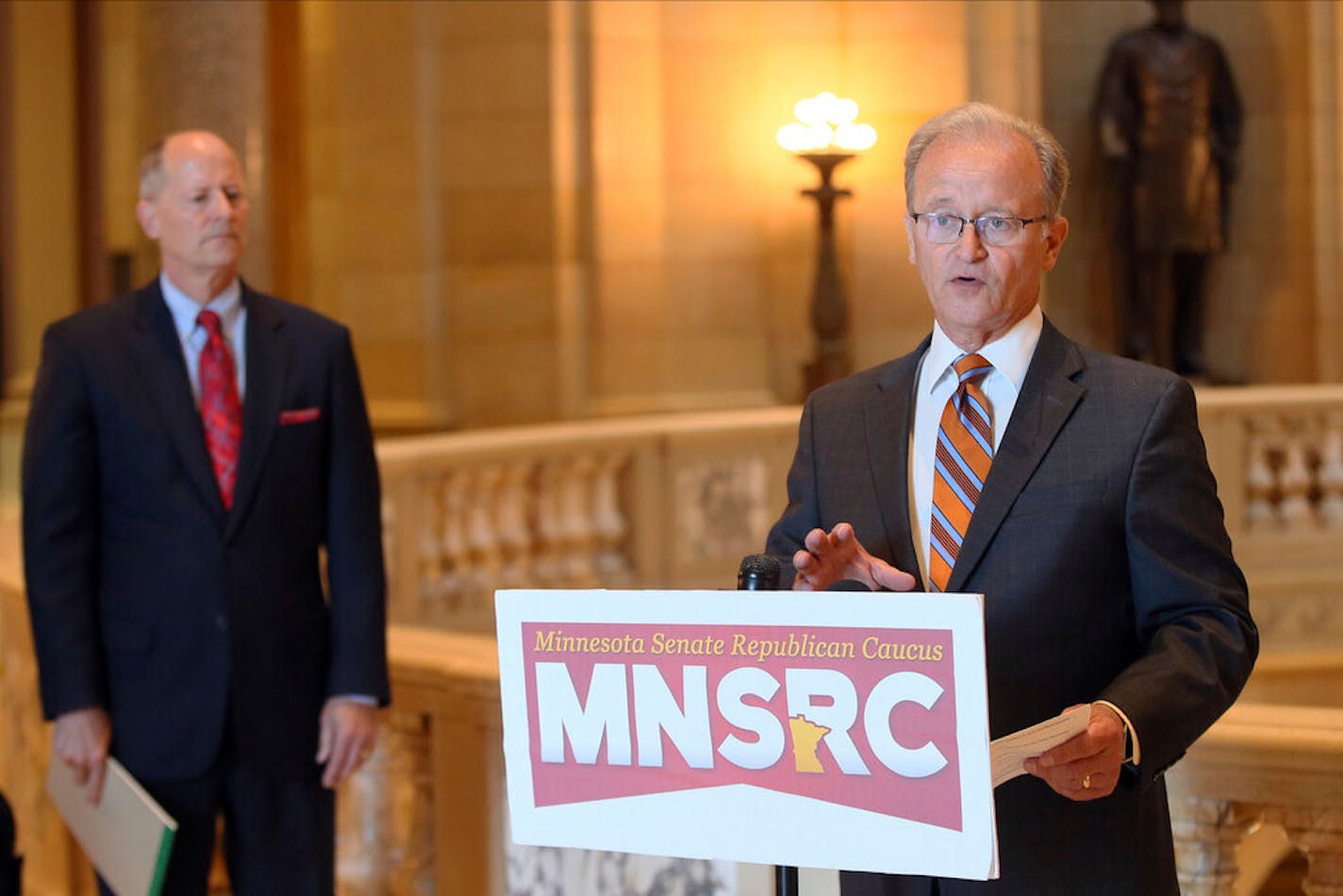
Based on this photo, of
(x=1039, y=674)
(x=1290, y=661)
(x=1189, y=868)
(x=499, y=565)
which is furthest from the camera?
(x=1290, y=661)

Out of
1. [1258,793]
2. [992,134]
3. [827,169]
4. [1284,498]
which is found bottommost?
[1258,793]

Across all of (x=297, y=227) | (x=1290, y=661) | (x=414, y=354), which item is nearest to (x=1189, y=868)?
(x=1290, y=661)

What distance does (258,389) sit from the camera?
3.54 metres

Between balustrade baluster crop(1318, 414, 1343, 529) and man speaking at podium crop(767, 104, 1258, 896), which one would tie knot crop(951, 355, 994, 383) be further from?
balustrade baluster crop(1318, 414, 1343, 529)

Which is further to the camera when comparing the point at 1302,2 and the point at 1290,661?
the point at 1302,2

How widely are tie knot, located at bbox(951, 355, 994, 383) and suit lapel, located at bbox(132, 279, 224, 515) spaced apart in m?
1.71

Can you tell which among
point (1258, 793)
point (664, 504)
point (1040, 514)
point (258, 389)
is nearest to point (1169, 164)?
point (664, 504)

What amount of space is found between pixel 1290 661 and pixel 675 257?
4453mm

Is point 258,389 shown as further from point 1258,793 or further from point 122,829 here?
point 1258,793

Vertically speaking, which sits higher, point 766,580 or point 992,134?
point 992,134

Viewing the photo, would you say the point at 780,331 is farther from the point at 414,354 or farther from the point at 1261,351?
the point at 1261,351

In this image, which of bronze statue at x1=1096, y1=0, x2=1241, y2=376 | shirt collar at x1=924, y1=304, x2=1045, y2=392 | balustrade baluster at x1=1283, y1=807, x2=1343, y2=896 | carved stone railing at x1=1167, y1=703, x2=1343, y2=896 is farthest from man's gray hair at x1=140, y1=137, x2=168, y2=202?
bronze statue at x1=1096, y1=0, x2=1241, y2=376

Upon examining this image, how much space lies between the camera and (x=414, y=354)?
1098 cm

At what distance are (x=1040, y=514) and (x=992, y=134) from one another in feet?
1.57
